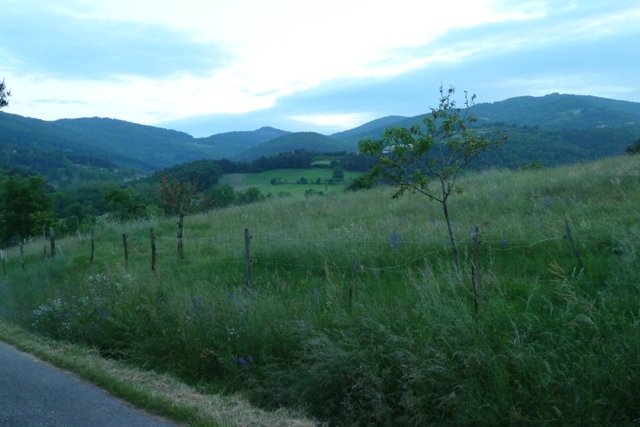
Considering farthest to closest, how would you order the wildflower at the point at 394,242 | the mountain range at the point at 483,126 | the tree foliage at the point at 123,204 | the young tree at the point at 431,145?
the tree foliage at the point at 123,204 → the mountain range at the point at 483,126 → the wildflower at the point at 394,242 → the young tree at the point at 431,145

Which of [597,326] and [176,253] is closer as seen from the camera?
[597,326]

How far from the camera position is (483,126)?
14.1m

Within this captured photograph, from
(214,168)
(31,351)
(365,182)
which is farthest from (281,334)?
(214,168)

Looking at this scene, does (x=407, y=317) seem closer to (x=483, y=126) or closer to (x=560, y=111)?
(x=483, y=126)

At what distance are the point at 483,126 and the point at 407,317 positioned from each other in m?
7.96

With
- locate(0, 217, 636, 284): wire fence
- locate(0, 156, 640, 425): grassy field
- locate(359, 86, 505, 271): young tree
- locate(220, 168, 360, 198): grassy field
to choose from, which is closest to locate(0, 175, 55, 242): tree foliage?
locate(220, 168, 360, 198): grassy field

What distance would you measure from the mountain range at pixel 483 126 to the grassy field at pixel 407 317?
2520mm

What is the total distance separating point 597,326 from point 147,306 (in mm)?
7226

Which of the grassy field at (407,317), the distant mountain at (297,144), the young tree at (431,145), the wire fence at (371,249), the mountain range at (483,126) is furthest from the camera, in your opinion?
the distant mountain at (297,144)

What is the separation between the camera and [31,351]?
1042 cm

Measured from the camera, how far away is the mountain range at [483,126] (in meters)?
35.4

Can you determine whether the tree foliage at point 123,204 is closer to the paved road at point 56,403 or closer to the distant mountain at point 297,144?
the paved road at point 56,403

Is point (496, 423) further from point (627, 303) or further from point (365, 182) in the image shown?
point (365, 182)

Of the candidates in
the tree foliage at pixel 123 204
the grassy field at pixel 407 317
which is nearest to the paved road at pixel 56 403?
the grassy field at pixel 407 317
